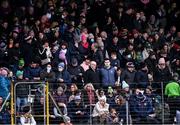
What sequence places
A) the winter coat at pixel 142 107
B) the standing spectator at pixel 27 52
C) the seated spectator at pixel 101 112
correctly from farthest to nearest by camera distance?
the standing spectator at pixel 27 52 < the winter coat at pixel 142 107 < the seated spectator at pixel 101 112

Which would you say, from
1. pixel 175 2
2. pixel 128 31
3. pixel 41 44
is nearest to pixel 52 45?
pixel 41 44

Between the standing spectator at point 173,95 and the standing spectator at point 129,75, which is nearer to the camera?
the standing spectator at point 173,95

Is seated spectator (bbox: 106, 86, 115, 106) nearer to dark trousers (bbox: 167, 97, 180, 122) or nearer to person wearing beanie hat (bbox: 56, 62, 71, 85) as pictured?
person wearing beanie hat (bbox: 56, 62, 71, 85)

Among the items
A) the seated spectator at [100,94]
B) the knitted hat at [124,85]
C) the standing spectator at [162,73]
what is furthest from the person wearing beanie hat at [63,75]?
the standing spectator at [162,73]

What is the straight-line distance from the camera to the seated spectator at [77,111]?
2478 centimetres

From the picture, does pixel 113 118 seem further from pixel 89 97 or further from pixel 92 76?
pixel 92 76

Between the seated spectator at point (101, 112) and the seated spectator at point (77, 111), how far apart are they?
38cm

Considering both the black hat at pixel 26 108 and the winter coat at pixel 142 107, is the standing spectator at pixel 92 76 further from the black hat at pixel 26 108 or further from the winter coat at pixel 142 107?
the black hat at pixel 26 108

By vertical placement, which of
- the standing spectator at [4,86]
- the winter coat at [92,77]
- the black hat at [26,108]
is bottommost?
the black hat at [26,108]

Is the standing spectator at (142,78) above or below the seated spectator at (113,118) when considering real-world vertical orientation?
above

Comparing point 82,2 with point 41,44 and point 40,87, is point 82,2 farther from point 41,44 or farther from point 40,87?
point 40,87

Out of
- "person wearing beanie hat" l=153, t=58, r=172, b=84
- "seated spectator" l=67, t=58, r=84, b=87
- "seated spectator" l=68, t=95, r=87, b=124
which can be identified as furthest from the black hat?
"person wearing beanie hat" l=153, t=58, r=172, b=84

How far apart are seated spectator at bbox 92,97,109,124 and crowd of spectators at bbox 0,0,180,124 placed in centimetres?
3

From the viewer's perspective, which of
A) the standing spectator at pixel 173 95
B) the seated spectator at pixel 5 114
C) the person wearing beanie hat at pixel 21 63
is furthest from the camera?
the person wearing beanie hat at pixel 21 63
